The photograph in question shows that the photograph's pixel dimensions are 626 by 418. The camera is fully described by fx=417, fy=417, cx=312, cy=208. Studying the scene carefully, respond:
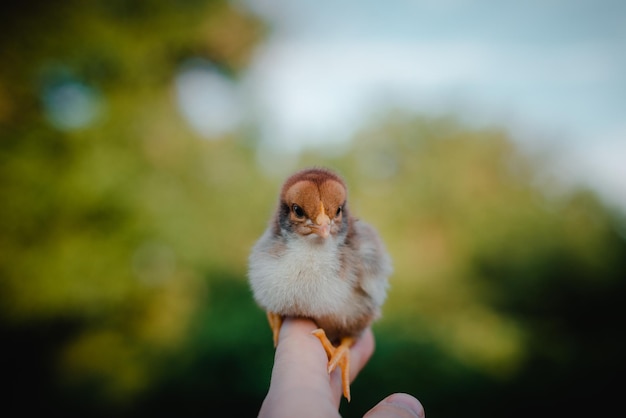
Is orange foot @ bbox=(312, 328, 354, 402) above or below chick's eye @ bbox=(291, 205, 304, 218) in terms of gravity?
below

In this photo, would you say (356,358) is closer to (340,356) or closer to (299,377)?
(340,356)

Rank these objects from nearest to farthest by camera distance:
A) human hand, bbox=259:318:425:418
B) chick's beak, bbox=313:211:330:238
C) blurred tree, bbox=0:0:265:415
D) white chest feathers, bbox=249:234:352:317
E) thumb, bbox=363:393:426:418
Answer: human hand, bbox=259:318:425:418 → thumb, bbox=363:393:426:418 → chick's beak, bbox=313:211:330:238 → white chest feathers, bbox=249:234:352:317 → blurred tree, bbox=0:0:265:415

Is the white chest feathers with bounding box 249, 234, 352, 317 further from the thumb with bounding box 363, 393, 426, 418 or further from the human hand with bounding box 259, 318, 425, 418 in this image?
the thumb with bounding box 363, 393, 426, 418

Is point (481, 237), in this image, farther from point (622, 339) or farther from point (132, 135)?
point (132, 135)

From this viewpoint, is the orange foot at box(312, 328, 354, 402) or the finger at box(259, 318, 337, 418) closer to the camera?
the finger at box(259, 318, 337, 418)

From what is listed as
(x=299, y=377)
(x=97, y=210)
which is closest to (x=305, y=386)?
(x=299, y=377)

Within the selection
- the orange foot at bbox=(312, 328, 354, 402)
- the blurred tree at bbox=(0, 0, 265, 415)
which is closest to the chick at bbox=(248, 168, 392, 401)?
the orange foot at bbox=(312, 328, 354, 402)
